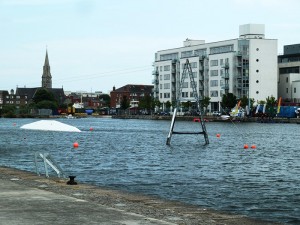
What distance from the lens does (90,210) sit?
19625 mm

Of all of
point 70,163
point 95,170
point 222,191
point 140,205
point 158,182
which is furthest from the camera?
point 70,163

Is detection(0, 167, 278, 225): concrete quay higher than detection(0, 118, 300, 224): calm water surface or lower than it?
higher

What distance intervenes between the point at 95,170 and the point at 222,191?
15489mm

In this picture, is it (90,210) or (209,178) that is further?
(209,178)

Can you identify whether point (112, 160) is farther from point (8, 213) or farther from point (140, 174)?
point (8, 213)

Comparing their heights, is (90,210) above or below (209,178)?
above

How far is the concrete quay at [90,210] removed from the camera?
1772 cm

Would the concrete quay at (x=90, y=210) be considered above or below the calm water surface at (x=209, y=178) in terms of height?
above

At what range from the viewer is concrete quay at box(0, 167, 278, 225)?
58.1 feet

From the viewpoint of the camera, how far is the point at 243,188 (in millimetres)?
36719

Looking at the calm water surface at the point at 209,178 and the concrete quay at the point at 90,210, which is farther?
the calm water surface at the point at 209,178

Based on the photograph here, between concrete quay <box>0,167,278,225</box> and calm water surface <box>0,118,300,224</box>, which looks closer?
concrete quay <box>0,167,278,225</box>

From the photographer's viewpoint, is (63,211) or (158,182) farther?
(158,182)

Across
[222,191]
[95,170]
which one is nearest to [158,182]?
[222,191]
